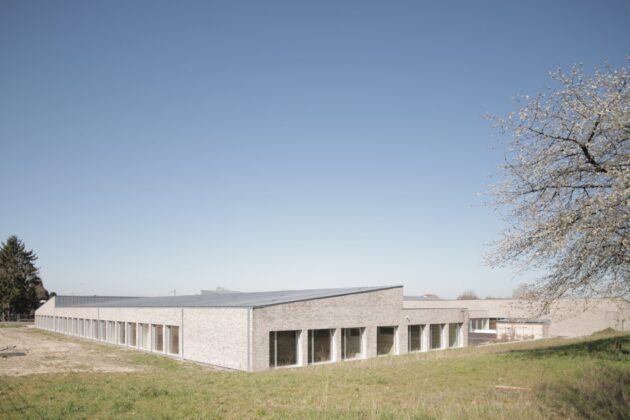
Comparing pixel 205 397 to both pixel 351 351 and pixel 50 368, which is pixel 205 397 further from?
pixel 351 351

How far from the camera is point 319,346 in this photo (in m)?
27.8

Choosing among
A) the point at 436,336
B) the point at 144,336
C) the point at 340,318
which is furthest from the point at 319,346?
the point at 144,336

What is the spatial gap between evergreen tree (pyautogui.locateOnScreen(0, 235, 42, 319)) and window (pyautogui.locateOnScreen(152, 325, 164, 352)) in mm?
56141

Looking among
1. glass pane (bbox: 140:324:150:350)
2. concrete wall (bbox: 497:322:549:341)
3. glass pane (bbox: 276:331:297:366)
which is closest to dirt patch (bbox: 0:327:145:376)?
glass pane (bbox: 140:324:150:350)

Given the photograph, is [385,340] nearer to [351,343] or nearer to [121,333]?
[351,343]

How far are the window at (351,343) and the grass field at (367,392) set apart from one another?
8362 millimetres

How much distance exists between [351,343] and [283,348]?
5.16m

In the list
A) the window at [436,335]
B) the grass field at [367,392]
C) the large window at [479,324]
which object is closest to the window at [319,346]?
the grass field at [367,392]

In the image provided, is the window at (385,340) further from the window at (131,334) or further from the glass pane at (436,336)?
the window at (131,334)

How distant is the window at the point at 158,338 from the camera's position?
3322 cm

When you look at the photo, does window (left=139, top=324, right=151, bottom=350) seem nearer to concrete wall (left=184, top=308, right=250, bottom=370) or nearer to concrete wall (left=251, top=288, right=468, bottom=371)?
concrete wall (left=184, top=308, right=250, bottom=370)

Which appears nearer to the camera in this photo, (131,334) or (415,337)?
(415,337)

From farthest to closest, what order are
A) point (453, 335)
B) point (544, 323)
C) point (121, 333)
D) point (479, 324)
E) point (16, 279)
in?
point (16, 279) < point (479, 324) < point (544, 323) < point (121, 333) < point (453, 335)

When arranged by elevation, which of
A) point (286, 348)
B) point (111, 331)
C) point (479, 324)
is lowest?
point (479, 324)
